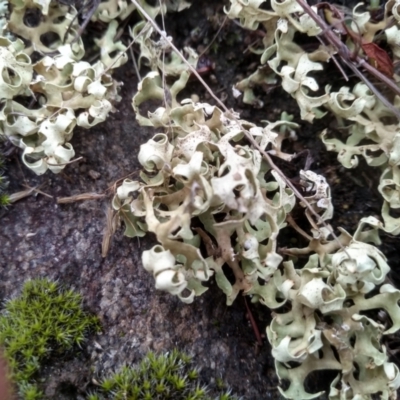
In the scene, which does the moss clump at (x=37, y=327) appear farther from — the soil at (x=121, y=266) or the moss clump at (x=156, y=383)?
the moss clump at (x=156, y=383)

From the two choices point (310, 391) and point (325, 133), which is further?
point (325, 133)

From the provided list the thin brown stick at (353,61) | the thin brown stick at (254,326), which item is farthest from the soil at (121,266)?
the thin brown stick at (353,61)

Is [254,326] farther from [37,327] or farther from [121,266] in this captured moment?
[37,327]

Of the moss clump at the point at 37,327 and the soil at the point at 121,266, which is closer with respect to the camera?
the moss clump at the point at 37,327

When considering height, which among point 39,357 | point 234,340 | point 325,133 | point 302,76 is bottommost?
point 39,357

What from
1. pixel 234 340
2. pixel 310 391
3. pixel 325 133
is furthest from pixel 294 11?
pixel 310 391

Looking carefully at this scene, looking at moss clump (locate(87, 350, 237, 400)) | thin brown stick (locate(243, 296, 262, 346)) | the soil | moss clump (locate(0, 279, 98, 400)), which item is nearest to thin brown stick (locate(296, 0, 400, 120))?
the soil

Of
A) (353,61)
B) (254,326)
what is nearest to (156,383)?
(254,326)

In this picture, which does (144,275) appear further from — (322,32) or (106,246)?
(322,32)
